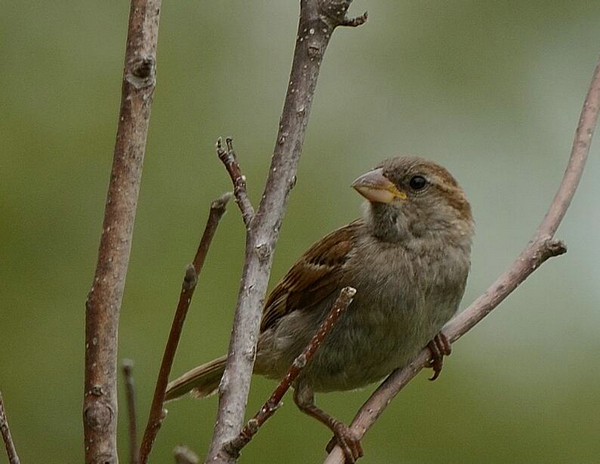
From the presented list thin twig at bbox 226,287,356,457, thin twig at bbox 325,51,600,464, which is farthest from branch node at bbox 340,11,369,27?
thin twig at bbox 325,51,600,464

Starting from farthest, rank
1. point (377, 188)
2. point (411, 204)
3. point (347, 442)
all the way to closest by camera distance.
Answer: point (411, 204) < point (377, 188) < point (347, 442)

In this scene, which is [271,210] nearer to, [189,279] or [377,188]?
[189,279]

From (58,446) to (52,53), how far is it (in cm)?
223

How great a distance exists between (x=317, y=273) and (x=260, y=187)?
1.18m

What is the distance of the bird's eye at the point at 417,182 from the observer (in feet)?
13.6

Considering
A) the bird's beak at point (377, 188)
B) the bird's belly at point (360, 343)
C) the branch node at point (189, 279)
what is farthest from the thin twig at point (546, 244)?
the branch node at point (189, 279)

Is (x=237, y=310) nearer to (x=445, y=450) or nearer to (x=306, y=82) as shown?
(x=306, y=82)

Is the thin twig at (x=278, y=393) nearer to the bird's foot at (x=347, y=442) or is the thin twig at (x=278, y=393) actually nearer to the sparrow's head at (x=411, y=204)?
the bird's foot at (x=347, y=442)

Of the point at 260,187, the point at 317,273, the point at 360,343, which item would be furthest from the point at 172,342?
the point at 260,187

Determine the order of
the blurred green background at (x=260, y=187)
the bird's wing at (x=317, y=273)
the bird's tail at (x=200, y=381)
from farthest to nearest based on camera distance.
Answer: the blurred green background at (x=260, y=187), the bird's tail at (x=200, y=381), the bird's wing at (x=317, y=273)

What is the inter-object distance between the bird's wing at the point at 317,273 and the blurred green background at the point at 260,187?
1.76 feet

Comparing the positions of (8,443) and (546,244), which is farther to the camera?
(546,244)

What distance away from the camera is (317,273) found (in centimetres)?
427

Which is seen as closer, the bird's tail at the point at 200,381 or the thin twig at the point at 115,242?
the thin twig at the point at 115,242
